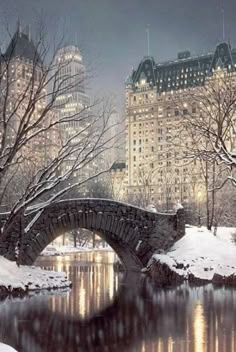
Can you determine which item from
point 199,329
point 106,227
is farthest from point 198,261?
point 199,329

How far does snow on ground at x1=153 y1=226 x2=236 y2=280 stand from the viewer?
3084 cm

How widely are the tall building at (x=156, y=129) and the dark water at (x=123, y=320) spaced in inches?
965

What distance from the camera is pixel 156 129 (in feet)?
249

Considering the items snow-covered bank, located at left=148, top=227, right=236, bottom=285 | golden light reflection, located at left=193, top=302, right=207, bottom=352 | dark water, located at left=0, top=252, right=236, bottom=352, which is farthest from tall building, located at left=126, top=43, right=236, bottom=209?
golden light reflection, located at left=193, top=302, right=207, bottom=352

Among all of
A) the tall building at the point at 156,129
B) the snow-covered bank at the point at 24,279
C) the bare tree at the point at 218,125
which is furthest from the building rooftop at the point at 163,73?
the bare tree at the point at 218,125

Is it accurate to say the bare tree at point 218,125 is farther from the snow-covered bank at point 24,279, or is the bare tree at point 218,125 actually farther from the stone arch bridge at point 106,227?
the snow-covered bank at point 24,279

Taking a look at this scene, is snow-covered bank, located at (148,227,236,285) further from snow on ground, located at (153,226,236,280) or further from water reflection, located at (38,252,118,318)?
water reflection, located at (38,252,118,318)

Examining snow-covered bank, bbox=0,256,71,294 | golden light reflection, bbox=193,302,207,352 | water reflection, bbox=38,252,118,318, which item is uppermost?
snow-covered bank, bbox=0,256,71,294

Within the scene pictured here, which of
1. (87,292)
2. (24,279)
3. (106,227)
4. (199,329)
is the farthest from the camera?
(106,227)

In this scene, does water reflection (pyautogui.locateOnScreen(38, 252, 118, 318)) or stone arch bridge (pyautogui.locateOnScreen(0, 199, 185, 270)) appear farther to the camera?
stone arch bridge (pyautogui.locateOnScreen(0, 199, 185, 270))

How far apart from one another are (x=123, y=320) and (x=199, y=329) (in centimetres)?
311

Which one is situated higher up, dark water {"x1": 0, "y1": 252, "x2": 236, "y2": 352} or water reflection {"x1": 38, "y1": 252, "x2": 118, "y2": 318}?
water reflection {"x1": 38, "y1": 252, "x2": 118, "y2": 318}

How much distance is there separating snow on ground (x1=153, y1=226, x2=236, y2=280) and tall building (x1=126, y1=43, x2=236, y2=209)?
52.8 feet

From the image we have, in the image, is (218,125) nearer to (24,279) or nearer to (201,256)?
(24,279)
